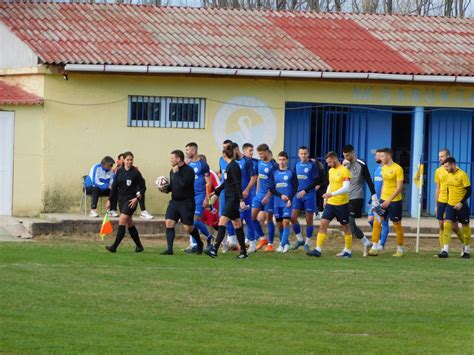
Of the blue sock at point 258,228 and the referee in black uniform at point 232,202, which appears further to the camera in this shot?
the blue sock at point 258,228

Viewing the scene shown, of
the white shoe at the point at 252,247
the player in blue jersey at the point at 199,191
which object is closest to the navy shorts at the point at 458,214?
the white shoe at the point at 252,247

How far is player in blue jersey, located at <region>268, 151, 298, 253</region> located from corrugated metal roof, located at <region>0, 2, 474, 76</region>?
5891 mm

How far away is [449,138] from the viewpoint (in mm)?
30172

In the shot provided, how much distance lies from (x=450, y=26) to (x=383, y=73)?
4489mm

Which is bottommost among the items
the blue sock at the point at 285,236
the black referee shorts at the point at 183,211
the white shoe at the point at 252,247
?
the white shoe at the point at 252,247

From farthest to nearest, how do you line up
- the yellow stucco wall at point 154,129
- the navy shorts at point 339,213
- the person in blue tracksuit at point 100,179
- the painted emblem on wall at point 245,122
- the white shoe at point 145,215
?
the painted emblem on wall at point 245,122 → the yellow stucco wall at point 154,129 → the person in blue tracksuit at point 100,179 → the white shoe at point 145,215 → the navy shorts at point 339,213

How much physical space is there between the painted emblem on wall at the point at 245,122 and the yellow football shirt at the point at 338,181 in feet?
24.7

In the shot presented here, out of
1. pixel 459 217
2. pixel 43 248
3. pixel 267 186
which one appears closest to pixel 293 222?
pixel 267 186

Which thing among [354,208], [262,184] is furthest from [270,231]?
[354,208]

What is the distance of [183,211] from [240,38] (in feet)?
32.9

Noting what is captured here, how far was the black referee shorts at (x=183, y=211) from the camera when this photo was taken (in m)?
20.2

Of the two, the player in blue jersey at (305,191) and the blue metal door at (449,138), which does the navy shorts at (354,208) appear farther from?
the blue metal door at (449,138)

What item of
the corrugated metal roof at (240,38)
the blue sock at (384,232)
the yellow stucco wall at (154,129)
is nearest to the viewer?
the blue sock at (384,232)

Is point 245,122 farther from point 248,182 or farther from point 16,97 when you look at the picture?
point 248,182
